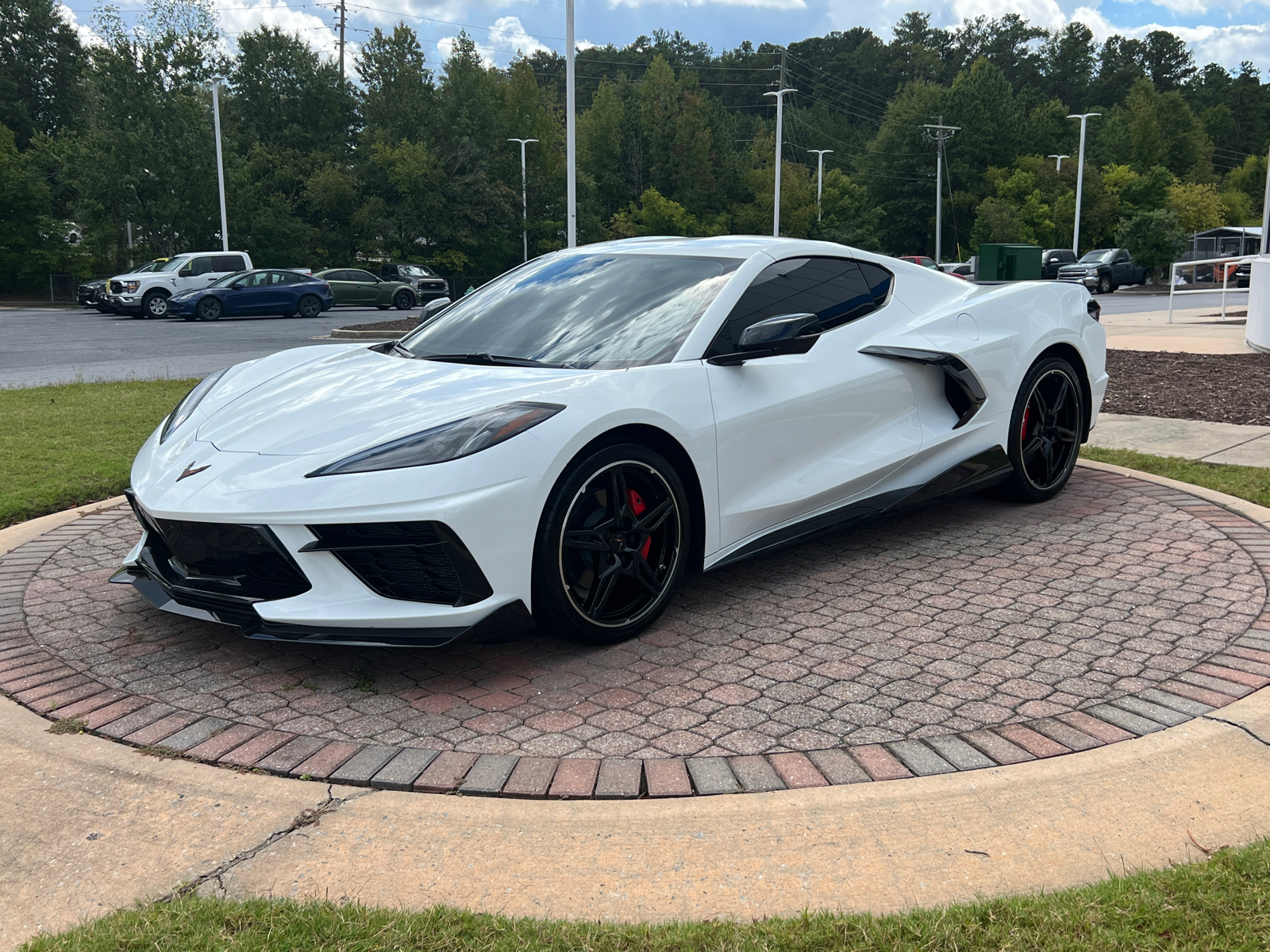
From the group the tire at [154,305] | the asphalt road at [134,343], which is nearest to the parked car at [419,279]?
the asphalt road at [134,343]

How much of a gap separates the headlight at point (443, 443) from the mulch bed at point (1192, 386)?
712cm

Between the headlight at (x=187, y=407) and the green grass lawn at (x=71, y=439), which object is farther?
the green grass lawn at (x=71, y=439)

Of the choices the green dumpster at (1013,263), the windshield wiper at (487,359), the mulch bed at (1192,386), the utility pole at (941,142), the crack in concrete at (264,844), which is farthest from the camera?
the utility pole at (941,142)

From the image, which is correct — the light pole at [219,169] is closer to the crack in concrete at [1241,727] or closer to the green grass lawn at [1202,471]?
the green grass lawn at [1202,471]

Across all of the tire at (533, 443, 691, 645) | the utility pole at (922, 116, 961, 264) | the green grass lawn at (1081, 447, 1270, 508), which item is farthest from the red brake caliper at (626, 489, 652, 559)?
the utility pole at (922, 116, 961, 264)

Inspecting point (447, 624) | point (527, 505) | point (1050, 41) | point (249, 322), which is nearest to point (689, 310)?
point (527, 505)

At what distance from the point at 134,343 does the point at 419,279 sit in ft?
65.5

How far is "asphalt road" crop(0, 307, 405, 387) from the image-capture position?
14.1 m

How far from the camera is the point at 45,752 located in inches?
122

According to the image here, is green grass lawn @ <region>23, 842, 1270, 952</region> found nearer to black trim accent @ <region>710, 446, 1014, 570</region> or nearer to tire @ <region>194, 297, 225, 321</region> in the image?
black trim accent @ <region>710, 446, 1014, 570</region>

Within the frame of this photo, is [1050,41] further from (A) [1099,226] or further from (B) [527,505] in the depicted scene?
(B) [527,505]

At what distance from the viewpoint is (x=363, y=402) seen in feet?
12.7

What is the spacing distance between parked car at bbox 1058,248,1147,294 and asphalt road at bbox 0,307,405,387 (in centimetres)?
2701

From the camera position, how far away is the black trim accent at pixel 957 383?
16.3ft
